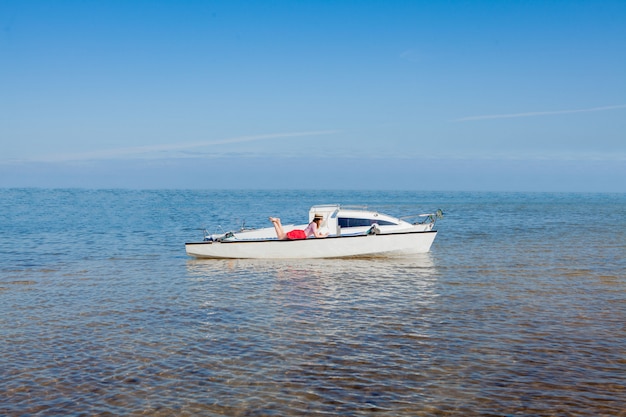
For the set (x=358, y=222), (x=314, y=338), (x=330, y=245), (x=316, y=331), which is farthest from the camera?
(x=358, y=222)

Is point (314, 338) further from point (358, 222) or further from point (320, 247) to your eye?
point (358, 222)

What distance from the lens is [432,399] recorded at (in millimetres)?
8422

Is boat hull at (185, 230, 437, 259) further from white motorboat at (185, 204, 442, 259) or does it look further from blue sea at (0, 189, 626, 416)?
blue sea at (0, 189, 626, 416)

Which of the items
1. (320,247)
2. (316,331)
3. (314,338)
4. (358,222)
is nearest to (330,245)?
(320,247)

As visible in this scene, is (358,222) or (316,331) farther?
(358,222)

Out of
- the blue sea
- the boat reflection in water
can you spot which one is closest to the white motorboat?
the blue sea

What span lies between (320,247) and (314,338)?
11379mm

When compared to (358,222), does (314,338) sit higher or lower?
lower

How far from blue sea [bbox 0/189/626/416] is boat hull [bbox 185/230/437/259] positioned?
0.59 m

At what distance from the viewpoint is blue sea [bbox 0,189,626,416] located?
27.7ft

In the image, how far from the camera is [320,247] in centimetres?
2303

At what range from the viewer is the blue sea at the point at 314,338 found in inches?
332

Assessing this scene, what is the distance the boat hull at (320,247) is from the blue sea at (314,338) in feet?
1.93

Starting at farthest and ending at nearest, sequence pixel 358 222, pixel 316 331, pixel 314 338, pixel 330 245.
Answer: pixel 358 222 < pixel 330 245 < pixel 316 331 < pixel 314 338
